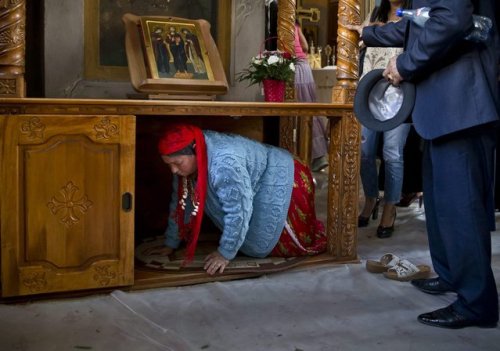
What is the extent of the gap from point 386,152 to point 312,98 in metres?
1.50

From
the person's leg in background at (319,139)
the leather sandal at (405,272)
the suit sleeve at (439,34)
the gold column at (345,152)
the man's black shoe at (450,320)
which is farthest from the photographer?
the person's leg in background at (319,139)

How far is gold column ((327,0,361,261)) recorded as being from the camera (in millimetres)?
3369

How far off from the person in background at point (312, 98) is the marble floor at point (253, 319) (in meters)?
2.46

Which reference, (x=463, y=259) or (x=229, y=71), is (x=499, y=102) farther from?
(x=229, y=71)

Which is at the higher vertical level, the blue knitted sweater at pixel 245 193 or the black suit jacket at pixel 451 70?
the black suit jacket at pixel 451 70

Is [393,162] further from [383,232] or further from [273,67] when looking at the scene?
[273,67]

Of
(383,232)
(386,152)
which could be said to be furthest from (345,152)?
(383,232)

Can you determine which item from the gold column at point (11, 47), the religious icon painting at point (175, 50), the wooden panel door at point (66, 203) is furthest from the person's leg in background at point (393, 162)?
the gold column at point (11, 47)

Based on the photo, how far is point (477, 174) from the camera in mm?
2447

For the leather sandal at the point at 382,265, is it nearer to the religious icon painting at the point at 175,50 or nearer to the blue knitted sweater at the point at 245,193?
the blue knitted sweater at the point at 245,193

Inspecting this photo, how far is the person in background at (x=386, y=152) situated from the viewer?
13.4ft

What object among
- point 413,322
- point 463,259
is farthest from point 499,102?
point 413,322

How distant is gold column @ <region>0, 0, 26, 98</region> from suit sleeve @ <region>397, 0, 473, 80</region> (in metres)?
1.58

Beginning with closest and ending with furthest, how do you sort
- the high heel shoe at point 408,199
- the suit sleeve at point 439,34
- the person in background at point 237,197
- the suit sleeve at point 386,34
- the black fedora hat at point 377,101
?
the suit sleeve at point 439,34
the black fedora hat at point 377,101
the suit sleeve at point 386,34
the person in background at point 237,197
the high heel shoe at point 408,199
